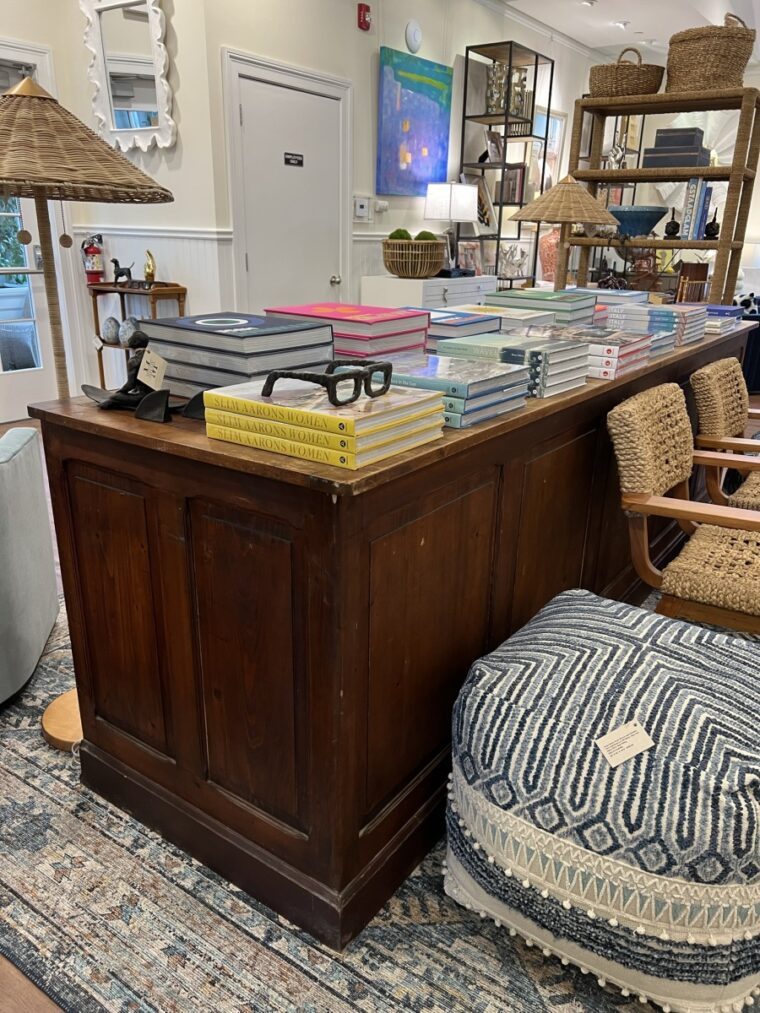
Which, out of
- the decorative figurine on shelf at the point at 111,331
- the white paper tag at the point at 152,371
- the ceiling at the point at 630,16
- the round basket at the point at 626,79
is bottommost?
the decorative figurine on shelf at the point at 111,331

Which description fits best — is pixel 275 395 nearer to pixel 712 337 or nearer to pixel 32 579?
pixel 32 579

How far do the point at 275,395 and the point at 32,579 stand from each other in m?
1.24

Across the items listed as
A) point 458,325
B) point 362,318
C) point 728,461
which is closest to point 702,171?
point 728,461

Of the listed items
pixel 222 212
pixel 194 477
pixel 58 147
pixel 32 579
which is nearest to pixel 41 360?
pixel 222 212

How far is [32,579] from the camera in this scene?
2.09m

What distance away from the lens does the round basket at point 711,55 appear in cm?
285

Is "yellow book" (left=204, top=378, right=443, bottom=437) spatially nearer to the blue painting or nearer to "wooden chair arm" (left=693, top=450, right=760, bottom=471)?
"wooden chair arm" (left=693, top=450, right=760, bottom=471)

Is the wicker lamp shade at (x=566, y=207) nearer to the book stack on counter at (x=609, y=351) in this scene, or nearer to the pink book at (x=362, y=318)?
the book stack on counter at (x=609, y=351)

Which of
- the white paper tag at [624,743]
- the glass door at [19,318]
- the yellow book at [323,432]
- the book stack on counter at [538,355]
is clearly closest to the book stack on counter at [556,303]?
the book stack on counter at [538,355]

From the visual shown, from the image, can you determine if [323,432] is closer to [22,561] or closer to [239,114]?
[22,561]

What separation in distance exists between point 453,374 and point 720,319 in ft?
6.37

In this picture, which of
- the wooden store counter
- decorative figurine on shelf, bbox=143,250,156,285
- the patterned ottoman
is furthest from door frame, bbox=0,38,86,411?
the patterned ottoman

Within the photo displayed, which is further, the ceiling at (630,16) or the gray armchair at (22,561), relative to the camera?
the ceiling at (630,16)

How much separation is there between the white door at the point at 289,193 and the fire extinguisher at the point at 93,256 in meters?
1.07
